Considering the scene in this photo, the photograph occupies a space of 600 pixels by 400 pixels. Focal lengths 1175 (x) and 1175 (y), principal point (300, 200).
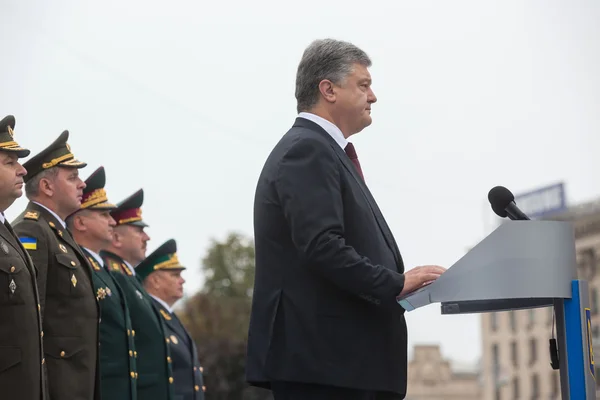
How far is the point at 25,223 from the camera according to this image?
21.0 ft

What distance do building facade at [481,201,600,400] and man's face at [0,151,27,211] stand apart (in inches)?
2470

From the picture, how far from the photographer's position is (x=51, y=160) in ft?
21.9

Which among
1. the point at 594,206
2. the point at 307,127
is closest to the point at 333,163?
the point at 307,127

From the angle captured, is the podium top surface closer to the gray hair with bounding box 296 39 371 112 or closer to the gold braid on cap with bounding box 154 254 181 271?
the gray hair with bounding box 296 39 371 112

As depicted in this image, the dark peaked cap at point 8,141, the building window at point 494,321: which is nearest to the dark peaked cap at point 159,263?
the dark peaked cap at point 8,141

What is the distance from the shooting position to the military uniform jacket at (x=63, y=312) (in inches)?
245

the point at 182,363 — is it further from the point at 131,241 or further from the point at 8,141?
the point at 8,141

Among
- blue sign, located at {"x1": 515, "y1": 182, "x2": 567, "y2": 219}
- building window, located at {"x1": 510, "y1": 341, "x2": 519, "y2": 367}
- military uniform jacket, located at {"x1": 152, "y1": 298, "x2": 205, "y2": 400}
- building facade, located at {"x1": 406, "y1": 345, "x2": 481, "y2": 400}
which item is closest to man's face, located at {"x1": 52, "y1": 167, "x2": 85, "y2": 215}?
military uniform jacket, located at {"x1": 152, "y1": 298, "x2": 205, "y2": 400}

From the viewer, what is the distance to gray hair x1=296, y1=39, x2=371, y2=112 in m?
4.79

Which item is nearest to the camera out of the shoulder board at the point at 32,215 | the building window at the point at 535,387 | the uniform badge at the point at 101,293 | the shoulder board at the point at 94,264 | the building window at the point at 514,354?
the shoulder board at the point at 32,215

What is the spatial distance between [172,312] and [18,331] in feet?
13.9

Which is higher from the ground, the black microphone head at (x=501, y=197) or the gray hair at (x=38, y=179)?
the gray hair at (x=38, y=179)

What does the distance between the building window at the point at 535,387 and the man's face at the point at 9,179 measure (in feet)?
239

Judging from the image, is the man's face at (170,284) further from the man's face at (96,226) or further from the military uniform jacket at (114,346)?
the military uniform jacket at (114,346)
